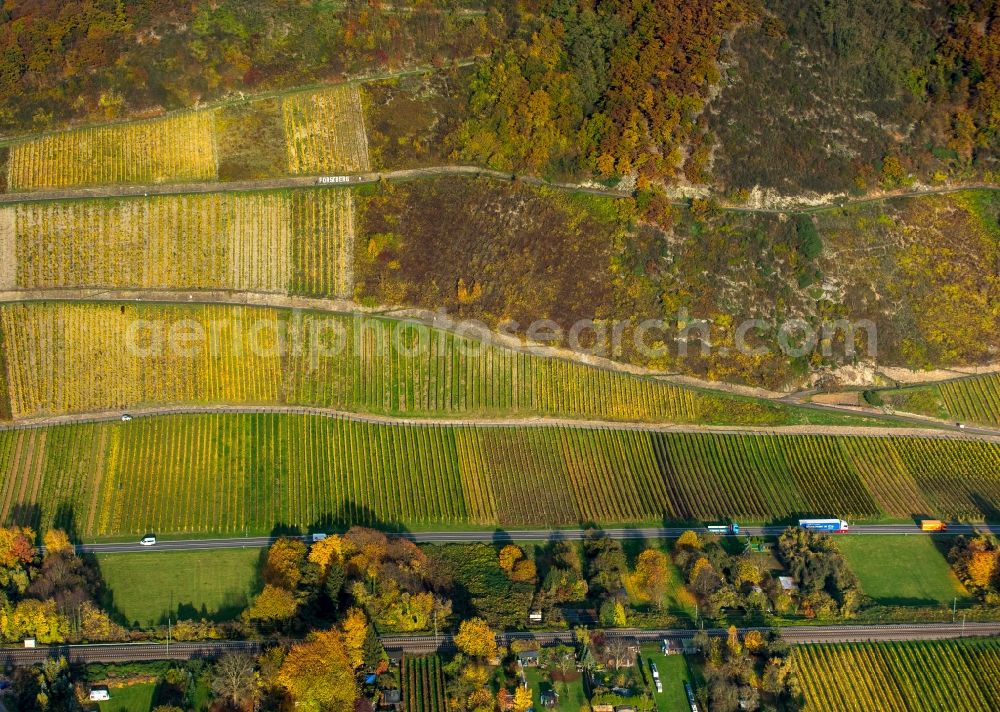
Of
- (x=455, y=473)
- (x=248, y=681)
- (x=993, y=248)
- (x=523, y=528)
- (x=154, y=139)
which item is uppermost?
(x=154, y=139)

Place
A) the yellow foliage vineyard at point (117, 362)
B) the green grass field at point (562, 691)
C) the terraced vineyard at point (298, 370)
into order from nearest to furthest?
the green grass field at point (562, 691), the yellow foliage vineyard at point (117, 362), the terraced vineyard at point (298, 370)

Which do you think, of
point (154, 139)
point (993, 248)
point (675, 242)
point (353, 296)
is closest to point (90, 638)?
point (353, 296)

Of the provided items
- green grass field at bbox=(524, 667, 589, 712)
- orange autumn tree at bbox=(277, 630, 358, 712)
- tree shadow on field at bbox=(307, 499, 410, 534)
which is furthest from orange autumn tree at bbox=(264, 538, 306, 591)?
green grass field at bbox=(524, 667, 589, 712)

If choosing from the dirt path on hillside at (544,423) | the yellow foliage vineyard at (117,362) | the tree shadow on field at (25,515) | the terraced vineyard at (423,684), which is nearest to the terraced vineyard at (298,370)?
the yellow foliage vineyard at (117,362)

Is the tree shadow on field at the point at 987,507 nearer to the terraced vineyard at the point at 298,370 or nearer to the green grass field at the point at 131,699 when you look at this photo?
the terraced vineyard at the point at 298,370

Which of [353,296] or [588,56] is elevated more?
[588,56]

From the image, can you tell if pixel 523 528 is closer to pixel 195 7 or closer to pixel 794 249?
pixel 794 249

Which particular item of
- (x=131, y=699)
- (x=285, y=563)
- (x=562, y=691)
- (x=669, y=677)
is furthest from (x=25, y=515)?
(x=669, y=677)
